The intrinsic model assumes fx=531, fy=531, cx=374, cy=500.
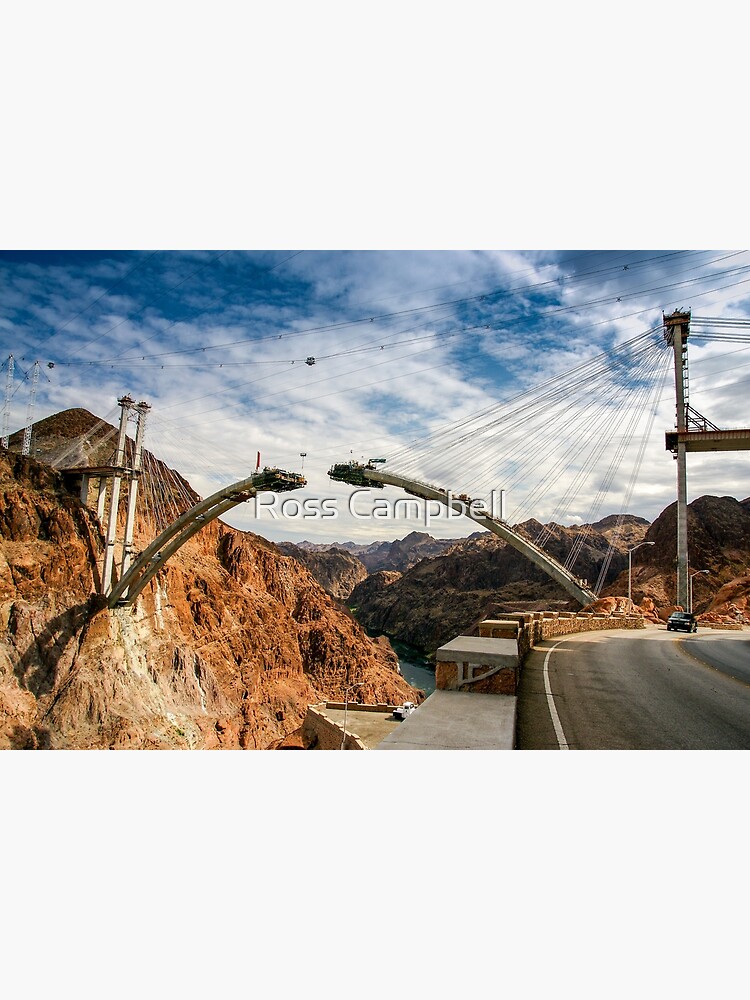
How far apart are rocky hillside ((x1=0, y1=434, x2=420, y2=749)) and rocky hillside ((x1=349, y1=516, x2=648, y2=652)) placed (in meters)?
42.6

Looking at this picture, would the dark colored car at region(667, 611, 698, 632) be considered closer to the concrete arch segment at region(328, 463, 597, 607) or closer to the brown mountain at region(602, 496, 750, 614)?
the concrete arch segment at region(328, 463, 597, 607)

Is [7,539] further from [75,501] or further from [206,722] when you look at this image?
[206,722]

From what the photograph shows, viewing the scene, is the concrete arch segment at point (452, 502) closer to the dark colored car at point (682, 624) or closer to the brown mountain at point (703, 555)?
the dark colored car at point (682, 624)

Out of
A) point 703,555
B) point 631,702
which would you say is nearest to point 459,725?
point 631,702

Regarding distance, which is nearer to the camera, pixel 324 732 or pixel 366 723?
pixel 366 723

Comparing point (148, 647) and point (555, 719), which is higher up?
point (555, 719)

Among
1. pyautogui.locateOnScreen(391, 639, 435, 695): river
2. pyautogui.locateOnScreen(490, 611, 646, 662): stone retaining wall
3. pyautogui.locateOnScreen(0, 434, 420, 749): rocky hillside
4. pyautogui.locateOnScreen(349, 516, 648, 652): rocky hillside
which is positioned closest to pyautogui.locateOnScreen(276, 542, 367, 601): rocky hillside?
pyautogui.locateOnScreen(349, 516, 648, 652): rocky hillside

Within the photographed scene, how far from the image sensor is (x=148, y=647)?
39.2 m

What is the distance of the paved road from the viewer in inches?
213

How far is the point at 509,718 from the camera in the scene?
16.8 ft

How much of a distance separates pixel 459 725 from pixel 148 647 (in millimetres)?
39441

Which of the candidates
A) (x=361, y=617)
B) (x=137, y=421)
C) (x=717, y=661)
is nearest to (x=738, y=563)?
(x=717, y=661)

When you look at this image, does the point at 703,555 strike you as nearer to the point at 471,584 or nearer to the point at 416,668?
the point at 416,668

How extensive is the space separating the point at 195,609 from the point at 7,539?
18242 mm
